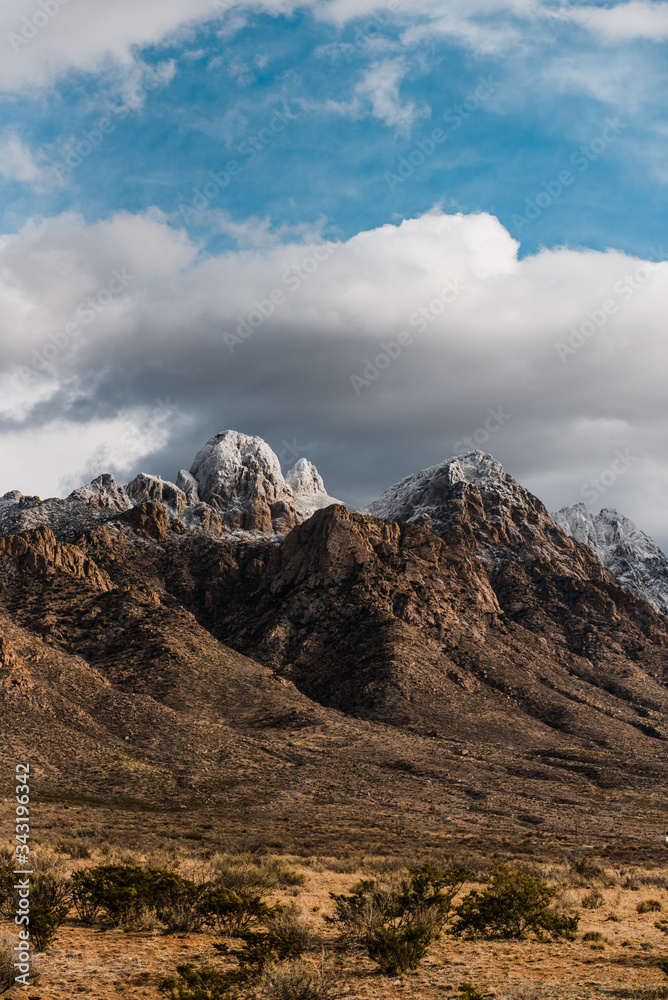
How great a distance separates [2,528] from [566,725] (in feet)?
502

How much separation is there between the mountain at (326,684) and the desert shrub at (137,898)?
25.8 metres

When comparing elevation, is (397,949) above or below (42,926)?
below

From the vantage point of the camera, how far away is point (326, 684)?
137250 millimetres

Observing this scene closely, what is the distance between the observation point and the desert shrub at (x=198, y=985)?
14.2 metres

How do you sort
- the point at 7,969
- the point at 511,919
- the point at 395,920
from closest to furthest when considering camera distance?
the point at 7,969, the point at 511,919, the point at 395,920

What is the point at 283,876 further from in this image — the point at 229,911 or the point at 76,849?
the point at 76,849

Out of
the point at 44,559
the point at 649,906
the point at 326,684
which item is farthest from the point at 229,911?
the point at 44,559

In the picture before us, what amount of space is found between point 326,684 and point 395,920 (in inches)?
4611

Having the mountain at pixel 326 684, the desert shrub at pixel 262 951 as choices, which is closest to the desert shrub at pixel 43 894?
the desert shrub at pixel 262 951

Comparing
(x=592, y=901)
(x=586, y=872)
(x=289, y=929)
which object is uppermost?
(x=289, y=929)

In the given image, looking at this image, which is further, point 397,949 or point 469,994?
point 397,949

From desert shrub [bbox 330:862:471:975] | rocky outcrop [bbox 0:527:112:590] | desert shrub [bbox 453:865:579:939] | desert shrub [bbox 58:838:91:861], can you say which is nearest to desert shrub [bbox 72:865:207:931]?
desert shrub [bbox 330:862:471:975]

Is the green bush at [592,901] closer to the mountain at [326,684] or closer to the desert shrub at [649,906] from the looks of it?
the desert shrub at [649,906]

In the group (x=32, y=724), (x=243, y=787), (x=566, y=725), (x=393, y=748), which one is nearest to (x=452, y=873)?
(x=243, y=787)
